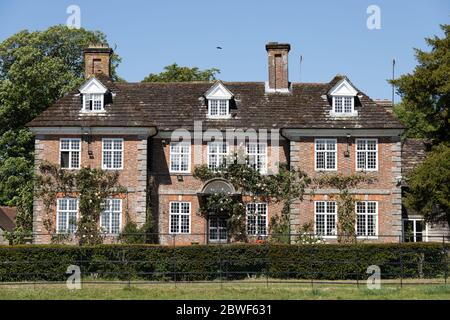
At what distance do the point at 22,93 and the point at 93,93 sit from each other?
40.5 ft

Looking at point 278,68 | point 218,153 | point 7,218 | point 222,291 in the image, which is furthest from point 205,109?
point 7,218

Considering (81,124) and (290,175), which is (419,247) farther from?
(81,124)

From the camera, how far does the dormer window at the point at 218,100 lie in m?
40.5

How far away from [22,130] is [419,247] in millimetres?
28375

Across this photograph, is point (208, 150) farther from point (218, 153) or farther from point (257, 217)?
point (257, 217)

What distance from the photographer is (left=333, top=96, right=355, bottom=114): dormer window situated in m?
39.8

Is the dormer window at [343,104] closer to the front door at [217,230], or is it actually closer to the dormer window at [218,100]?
the dormer window at [218,100]

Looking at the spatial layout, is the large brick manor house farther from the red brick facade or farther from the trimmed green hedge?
the trimmed green hedge

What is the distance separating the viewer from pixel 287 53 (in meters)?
42.1

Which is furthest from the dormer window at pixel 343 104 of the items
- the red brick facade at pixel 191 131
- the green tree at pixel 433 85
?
the green tree at pixel 433 85

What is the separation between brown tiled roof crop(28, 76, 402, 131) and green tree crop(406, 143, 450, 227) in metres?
3.93

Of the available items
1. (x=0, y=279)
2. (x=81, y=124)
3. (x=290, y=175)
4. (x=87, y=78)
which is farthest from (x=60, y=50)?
(x=0, y=279)

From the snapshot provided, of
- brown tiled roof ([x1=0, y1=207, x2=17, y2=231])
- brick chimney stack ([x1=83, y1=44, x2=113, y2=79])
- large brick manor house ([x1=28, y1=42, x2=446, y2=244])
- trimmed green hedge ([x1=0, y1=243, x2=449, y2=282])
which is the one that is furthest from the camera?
brown tiled roof ([x1=0, y1=207, x2=17, y2=231])

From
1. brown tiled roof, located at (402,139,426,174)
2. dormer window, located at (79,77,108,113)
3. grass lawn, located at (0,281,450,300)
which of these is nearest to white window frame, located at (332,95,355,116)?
brown tiled roof, located at (402,139,426,174)
